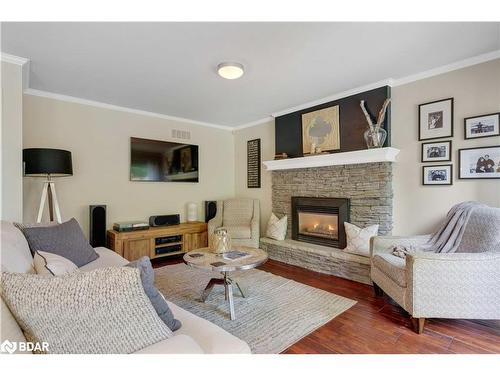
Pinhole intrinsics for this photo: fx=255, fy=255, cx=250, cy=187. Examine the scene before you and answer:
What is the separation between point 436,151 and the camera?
274 centimetres

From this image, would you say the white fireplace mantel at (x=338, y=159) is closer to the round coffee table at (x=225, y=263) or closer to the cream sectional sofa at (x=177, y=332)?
the round coffee table at (x=225, y=263)

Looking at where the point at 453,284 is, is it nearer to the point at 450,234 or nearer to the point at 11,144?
the point at 450,234

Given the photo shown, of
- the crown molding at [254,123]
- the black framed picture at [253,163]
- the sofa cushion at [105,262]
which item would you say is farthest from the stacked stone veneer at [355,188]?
the sofa cushion at [105,262]

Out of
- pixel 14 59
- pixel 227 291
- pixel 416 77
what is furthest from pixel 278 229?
pixel 14 59

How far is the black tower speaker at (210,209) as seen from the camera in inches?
181

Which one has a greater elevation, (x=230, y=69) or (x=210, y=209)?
(x=230, y=69)

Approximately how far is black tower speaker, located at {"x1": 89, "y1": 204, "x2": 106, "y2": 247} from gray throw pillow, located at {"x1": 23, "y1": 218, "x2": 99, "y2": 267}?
3.82ft

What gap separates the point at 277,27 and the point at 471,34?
63.9 inches

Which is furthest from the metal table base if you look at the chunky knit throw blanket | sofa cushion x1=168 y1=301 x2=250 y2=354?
the chunky knit throw blanket

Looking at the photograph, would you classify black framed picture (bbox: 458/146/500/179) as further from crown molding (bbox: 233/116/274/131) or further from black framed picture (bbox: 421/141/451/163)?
crown molding (bbox: 233/116/274/131)

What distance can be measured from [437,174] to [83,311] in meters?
3.23

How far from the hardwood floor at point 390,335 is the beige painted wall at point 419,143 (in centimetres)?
106
